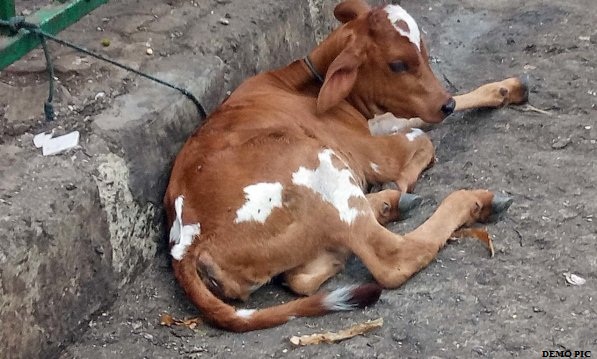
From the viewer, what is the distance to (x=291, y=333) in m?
3.63

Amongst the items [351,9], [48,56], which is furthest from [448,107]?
[48,56]

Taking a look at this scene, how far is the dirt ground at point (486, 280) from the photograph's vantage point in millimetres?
3533

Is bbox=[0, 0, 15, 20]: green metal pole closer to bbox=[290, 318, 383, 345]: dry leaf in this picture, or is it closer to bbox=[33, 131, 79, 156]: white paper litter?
bbox=[33, 131, 79, 156]: white paper litter

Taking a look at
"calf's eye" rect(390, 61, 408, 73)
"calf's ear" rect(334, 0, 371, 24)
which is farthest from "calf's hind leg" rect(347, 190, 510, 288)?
"calf's ear" rect(334, 0, 371, 24)

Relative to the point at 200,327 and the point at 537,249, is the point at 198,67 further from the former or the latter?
the point at 537,249

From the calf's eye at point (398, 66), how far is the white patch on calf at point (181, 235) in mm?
1271

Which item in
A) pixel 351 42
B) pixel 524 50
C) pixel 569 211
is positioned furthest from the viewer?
pixel 524 50

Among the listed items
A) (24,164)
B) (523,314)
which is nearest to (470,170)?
(523,314)

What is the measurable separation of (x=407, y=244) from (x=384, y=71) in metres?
1.02

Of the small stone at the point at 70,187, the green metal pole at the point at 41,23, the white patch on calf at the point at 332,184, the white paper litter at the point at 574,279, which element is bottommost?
the white paper litter at the point at 574,279

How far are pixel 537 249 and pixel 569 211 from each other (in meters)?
0.35

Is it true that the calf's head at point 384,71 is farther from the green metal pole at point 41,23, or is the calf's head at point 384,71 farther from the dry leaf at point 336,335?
the dry leaf at point 336,335

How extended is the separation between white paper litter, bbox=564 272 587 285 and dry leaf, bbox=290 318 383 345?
29.8 inches

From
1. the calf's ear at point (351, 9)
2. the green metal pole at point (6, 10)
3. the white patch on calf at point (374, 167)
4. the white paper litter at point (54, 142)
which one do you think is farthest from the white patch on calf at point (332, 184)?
the green metal pole at point (6, 10)
